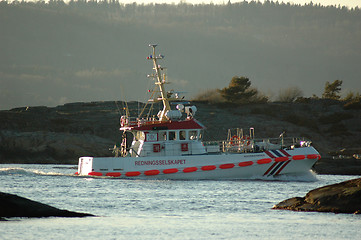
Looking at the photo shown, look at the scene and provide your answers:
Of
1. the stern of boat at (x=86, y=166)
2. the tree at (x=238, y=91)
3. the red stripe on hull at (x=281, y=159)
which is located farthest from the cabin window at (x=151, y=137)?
the tree at (x=238, y=91)

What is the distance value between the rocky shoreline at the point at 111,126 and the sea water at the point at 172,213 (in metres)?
41.1

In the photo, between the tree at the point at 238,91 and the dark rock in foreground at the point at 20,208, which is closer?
the dark rock in foreground at the point at 20,208

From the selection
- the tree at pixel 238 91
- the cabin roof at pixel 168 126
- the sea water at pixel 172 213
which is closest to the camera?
the sea water at pixel 172 213

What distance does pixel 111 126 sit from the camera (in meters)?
95.4

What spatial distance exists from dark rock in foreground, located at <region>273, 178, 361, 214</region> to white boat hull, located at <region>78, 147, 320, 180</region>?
58.0ft

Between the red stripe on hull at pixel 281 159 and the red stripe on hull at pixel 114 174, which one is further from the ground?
the red stripe on hull at pixel 281 159

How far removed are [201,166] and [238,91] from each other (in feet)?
237

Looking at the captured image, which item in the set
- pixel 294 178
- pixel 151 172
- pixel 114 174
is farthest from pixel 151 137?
pixel 294 178

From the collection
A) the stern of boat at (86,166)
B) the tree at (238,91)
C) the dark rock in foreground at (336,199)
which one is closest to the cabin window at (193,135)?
the stern of boat at (86,166)

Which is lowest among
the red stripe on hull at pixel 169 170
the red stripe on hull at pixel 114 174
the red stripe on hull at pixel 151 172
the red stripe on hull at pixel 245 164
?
the red stripe on hull at pixel 114 174

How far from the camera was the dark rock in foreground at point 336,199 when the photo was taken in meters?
22.3

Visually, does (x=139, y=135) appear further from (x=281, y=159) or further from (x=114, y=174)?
(x=281, y=159)

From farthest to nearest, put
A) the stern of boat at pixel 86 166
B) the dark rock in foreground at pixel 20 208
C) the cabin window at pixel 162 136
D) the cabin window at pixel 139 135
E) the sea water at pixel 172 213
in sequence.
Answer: the stern of boat at pixel 86 166
the cabin window at pixel 139 135
the cabin window at pixel 162 136
the dark rock in foreground at pixel 20 208
the sea water at pixel 172 213

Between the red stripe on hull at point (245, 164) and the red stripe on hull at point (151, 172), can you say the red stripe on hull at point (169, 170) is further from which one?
the red stripe on hull at point (245, 164)
